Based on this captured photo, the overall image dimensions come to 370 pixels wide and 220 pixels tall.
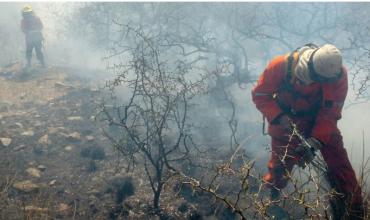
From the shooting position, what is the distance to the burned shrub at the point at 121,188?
13.4 feet

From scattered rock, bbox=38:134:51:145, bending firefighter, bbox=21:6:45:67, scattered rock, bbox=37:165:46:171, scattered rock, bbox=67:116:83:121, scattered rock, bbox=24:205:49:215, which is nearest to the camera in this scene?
scattered rock, bbox=24:205:49:215

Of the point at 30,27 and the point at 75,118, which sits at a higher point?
the point at 30,27

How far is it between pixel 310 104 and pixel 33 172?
3195 mm

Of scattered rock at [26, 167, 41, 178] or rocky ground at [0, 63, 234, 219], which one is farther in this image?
scattered rock at [26, 167, 41, 178]

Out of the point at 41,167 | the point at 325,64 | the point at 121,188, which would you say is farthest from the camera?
the point at 41,167

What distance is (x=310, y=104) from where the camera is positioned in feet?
11.8

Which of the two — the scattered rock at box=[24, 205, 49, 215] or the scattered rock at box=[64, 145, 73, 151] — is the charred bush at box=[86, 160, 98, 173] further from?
the scattered rock at box=[24, 205, 49, 215]

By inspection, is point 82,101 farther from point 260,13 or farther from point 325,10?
point 325,10

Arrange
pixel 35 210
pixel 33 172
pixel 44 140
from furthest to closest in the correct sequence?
pixel 44 140
pixel 33 172
pixel 35 210

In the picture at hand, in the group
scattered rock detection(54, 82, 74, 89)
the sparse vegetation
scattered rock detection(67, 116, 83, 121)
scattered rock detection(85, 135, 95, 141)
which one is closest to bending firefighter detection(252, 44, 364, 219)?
the sparse vegetation

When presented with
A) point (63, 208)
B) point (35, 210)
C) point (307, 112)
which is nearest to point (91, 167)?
point (63, 208)

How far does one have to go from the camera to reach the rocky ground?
3744mm

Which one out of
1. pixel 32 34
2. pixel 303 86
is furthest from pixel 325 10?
pixel 32 34

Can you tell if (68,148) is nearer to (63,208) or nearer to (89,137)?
(89,137)
